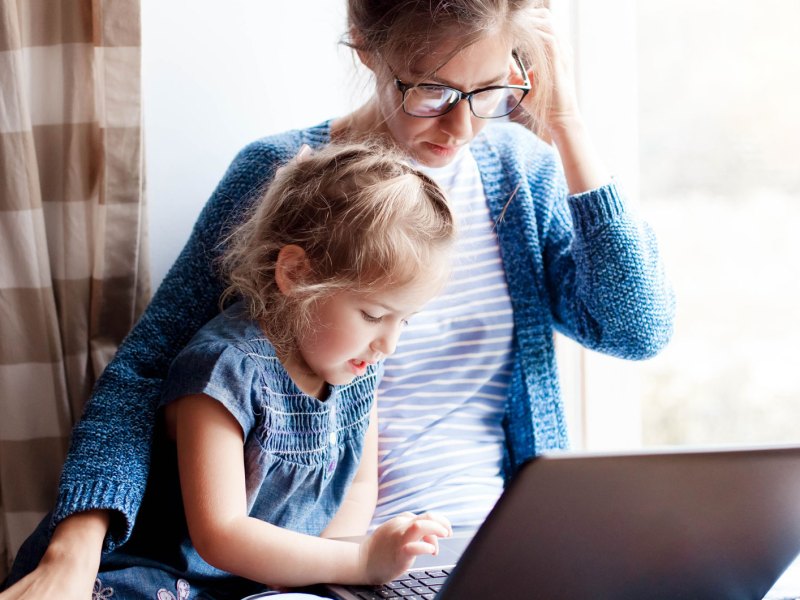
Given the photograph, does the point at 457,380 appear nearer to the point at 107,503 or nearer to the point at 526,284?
the point at 526,284

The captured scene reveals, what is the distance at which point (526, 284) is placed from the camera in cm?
142

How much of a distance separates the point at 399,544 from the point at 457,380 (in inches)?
19.0

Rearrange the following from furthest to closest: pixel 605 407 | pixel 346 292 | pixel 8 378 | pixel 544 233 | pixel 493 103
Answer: pixel 605 407
pixel 544 233
pixel 8 378
pixel 493 103
pixel 346 292

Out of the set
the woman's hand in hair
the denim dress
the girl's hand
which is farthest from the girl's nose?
the woman's hand in hair

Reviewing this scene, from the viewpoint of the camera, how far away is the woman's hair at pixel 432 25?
1.17 m

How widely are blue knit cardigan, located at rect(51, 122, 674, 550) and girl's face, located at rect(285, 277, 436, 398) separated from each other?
0.22 metres

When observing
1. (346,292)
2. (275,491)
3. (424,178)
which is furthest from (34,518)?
(424,178)

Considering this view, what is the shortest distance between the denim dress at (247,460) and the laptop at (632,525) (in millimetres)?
387

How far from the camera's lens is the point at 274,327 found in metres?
1.14

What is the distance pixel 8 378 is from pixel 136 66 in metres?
0.49

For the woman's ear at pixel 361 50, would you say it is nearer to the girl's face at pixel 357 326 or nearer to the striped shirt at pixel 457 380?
the striped shirt at pixel 457 380

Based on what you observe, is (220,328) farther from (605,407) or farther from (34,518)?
(605,407)

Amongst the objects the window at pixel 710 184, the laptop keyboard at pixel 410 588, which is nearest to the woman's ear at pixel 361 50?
the window at pixel 710 184

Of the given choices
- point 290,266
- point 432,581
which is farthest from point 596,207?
point 432,581
